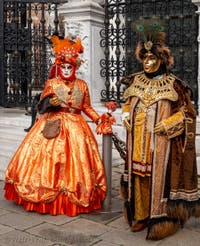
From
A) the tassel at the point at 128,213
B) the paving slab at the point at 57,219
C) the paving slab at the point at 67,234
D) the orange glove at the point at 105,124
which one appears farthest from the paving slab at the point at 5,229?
the orange glove at the point at 105,124

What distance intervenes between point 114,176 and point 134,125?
2.36 m

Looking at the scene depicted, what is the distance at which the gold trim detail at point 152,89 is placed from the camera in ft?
11.8

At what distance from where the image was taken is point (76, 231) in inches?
155

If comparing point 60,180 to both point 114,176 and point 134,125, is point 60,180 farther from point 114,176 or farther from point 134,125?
point 114,176

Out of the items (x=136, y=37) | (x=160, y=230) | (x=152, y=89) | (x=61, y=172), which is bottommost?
(x=160, y=230)

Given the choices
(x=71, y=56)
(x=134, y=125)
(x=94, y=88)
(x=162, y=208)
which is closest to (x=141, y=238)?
(x=162, y=208)

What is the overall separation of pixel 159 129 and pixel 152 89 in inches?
14.7

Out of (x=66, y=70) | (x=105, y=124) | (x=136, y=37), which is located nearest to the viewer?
(x=105, y=124)

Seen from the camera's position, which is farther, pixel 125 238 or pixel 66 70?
pixel 66 70

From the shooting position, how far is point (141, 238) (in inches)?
148

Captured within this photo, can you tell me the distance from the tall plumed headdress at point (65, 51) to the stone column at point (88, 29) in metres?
3.84

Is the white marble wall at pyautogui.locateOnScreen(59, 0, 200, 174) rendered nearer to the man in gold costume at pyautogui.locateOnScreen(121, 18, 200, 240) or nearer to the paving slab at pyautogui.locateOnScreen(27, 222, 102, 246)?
the paving slab at pyautogui.locateOnScreen(27, 222, 102, 246)

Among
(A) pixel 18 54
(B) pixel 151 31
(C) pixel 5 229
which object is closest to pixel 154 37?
(B) pixel 151 31

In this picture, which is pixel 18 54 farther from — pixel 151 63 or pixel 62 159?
pixel 151 63
